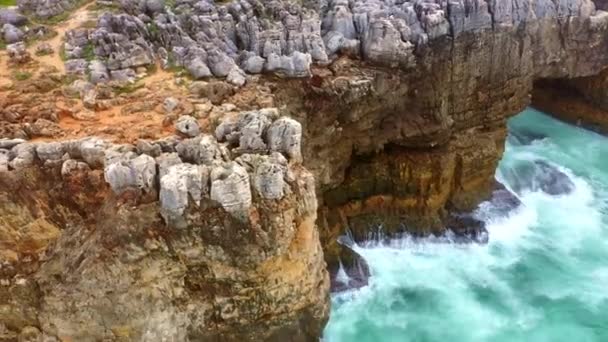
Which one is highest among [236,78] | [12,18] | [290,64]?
[12,18]

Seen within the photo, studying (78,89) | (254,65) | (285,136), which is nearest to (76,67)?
(78,89)

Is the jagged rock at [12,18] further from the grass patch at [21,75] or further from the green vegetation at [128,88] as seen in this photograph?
the green vegetation at [128,88]

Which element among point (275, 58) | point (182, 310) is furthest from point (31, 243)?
point (275, 58)

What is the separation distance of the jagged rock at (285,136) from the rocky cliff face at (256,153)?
4cm

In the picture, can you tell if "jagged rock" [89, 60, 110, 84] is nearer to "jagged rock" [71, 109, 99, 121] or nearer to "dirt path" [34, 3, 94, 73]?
"dirt path" [34, 3, 94, 73]

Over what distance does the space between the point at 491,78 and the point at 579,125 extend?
39.3 ft

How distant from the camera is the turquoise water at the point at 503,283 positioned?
65.6ft

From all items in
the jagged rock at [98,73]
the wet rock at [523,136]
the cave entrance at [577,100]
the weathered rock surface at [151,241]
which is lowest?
the wet rock at [523,136]

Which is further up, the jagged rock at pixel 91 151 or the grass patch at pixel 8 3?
the grass patch at pixel 8 3

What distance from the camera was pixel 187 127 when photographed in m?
14.6

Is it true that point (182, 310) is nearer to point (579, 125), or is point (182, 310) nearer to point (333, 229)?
point (333, 229)

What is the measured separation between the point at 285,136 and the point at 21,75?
25.9ft

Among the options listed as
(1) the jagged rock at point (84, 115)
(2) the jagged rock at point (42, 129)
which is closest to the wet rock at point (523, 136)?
(1) the jagged rock at point (84, 115)

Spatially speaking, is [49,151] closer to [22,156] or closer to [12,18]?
[22,156]
